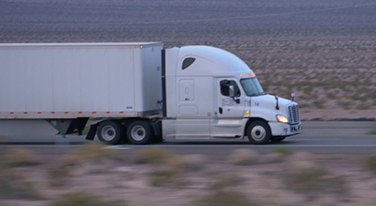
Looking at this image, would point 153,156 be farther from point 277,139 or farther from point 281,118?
point 277,139

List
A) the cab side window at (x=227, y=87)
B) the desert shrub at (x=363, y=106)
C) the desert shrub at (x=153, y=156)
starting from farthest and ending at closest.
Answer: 1. the desert shrub at (x=363, y=106)
2. the cab side window at (x=227, y=87)
3. the desert shrub at (x=153, y=156)

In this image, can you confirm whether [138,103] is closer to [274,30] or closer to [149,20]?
[274,30]

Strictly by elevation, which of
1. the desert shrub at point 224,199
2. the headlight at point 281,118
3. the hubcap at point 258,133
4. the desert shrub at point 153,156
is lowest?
the desert shrub at point 224,199

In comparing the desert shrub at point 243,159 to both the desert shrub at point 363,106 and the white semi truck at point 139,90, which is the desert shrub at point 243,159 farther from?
the desert shrub at point 363,106

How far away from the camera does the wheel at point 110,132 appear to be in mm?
16766

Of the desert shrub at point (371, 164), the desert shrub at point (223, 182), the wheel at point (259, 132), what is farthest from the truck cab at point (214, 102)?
the desert shrub at point (223, 182)

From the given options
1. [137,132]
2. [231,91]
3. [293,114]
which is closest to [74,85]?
[137,132]

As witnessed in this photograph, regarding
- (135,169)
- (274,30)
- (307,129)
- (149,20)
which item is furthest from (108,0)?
(135,169)

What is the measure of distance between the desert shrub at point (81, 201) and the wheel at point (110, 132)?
891 cm

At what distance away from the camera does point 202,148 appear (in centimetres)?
1559

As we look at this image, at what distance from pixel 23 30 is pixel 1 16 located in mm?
12302

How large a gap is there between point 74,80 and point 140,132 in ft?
8.14

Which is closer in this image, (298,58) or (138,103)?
(138,103)

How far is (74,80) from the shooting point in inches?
643
